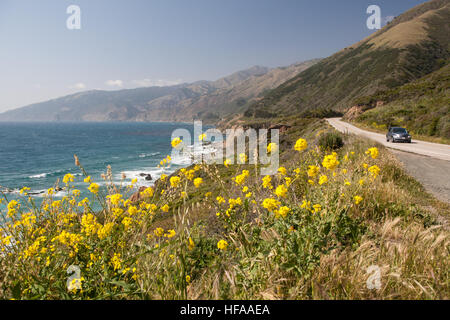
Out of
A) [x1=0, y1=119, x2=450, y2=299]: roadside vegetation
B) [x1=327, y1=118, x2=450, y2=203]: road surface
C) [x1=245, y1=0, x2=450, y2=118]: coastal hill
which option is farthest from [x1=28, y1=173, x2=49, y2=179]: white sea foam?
[x1=245, y1=0, x2=450, y2=118]: coastal hill

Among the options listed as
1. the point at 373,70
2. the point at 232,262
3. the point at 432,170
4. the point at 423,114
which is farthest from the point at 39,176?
the point at 373,70

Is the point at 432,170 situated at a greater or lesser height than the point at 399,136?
lesser

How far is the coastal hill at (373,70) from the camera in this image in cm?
7323

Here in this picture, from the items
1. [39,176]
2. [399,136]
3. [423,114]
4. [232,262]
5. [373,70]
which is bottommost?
[39,176]

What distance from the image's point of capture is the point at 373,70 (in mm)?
87375

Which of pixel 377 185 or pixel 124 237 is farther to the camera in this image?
pixel 377 185

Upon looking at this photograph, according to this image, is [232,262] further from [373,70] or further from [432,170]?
[373,70]

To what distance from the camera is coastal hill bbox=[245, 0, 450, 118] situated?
73225mm

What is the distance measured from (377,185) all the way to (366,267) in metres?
3.38

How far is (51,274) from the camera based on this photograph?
2320 millimetres

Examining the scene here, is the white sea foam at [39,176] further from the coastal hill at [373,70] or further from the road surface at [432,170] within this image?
the coastal hill at [373,70]

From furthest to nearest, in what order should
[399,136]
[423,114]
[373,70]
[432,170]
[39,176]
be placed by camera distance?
1. [373,70]
2. [39,176]
3. [423,114]
4. [399,136]
5. [432,170]

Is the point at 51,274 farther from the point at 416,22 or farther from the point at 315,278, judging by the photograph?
the point at 416,22
